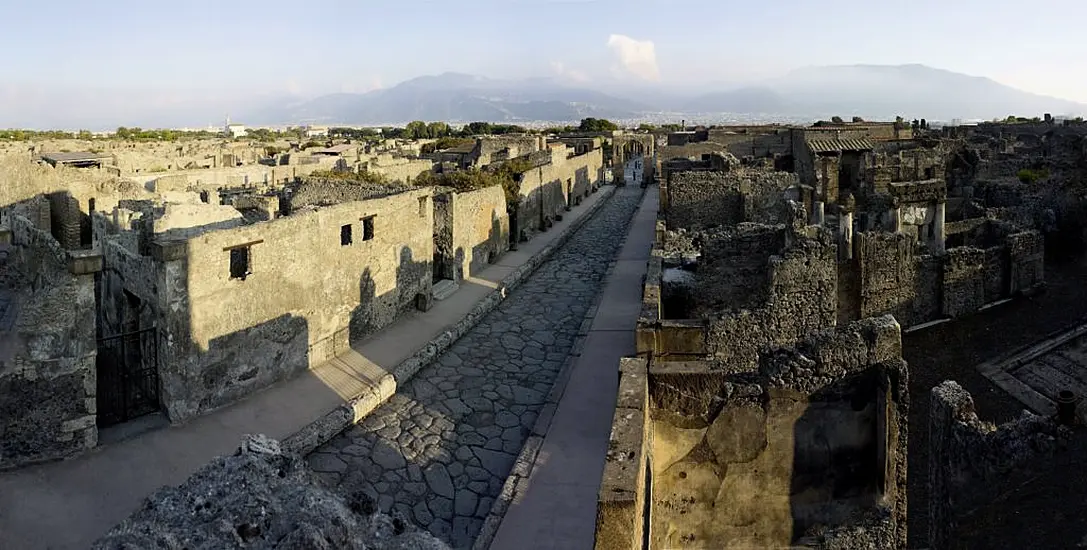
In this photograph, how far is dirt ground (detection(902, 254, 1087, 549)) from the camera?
371 centimetres

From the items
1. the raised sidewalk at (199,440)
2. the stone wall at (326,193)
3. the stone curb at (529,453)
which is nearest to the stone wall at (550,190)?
the stone wall at (326,193)

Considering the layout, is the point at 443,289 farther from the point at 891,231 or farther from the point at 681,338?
the point at 891,231

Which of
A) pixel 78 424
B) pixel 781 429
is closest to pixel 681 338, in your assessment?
pixel 781 429

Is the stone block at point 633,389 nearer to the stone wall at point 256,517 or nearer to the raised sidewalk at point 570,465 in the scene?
the raised sidewalk at point 570,465

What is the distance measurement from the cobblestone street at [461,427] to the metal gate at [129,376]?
248cm

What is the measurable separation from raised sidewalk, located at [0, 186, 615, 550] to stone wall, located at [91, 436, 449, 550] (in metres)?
5.20

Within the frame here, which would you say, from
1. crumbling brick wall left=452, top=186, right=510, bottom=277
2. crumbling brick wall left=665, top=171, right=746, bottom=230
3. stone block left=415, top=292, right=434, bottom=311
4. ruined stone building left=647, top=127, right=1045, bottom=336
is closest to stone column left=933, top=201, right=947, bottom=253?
ruined stone building left=647, top=127, right=1045, bottom=336

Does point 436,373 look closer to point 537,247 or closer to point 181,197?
point 181,197

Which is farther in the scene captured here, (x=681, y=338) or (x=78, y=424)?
(x=681, y=338)

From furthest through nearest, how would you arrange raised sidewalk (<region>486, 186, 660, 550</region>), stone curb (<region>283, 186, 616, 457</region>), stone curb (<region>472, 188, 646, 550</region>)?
1. stone curb (<region>283, 186, 616, 457</region>)
2. stone curb (<region>472, 188, 646, 550</region>)
3. raised sidewalk (<region>486, 186, 660, 550</region>)

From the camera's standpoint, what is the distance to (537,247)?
78.1 ft

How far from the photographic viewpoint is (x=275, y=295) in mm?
11164

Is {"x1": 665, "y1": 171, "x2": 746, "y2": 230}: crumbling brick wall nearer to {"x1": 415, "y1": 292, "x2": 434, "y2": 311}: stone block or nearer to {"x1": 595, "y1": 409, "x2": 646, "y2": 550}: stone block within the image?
{"x1": 415, "y1": 292, "x2": 434, "y2": 311}: stone block

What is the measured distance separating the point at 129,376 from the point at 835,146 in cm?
2643
